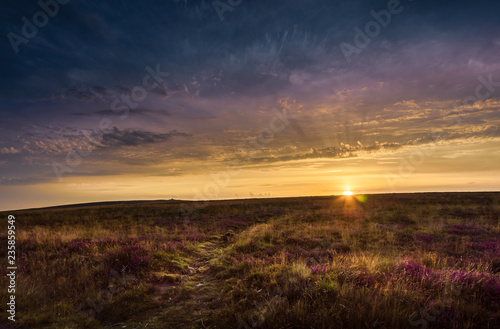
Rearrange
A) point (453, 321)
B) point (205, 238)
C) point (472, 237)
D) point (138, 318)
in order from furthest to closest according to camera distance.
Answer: point (205, 238)
point (472, 237)
point (138, 318)
point (453, 321)

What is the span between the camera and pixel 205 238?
17.1 m

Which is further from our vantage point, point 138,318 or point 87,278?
point 87,278

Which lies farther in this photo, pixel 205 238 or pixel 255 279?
pixel 205 238

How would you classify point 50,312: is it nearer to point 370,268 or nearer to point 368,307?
point 368,307

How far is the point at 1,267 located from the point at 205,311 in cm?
877

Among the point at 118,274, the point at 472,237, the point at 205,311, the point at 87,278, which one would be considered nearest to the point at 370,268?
the point at 205,311

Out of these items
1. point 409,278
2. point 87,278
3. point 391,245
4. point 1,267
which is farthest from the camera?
point 391,245

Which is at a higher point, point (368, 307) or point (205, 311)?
point (368, 307)

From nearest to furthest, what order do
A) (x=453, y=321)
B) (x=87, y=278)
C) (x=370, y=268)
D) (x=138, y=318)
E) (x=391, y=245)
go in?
(x=453, y=321) → (x=138, y=318) → (x=370, y=268) → (x=87, y=278) → (x=391, y=245)

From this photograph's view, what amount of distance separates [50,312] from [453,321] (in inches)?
362

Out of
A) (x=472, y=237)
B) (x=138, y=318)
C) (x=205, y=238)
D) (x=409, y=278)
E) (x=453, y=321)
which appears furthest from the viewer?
(x=205, y=238)

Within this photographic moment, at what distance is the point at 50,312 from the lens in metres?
6.25

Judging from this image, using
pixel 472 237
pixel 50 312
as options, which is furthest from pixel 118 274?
pixel 472 237

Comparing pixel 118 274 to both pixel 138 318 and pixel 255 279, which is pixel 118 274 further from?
pixel 255 279
